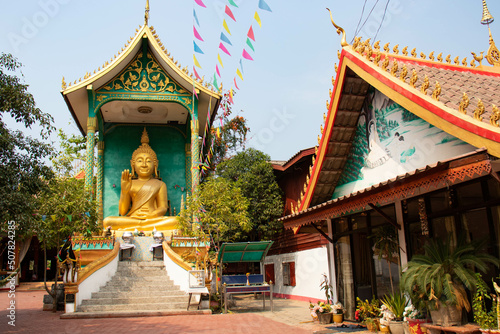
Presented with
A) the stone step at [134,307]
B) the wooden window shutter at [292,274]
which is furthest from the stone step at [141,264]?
the wooden window shutter at [292,274]

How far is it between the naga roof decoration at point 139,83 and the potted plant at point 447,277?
451 inches

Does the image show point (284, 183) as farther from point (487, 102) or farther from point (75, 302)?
point (487, 102)

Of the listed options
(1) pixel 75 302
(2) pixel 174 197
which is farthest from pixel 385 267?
(2) pixel 174 197

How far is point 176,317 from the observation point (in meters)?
10.3

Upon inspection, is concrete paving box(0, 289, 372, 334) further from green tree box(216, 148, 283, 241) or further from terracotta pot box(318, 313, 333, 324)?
green tree box(216, 148, 283, 241)

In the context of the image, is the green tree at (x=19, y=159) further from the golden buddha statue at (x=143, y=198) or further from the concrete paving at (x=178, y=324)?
the golden buddha statue at (x=143, y=198)

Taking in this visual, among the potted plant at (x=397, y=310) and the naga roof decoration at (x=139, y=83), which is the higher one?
the naga roof decoration at (x=139, y=83)

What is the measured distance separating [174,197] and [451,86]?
14.0 metres

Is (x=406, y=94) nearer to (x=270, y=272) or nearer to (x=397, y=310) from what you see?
(x=397, y=310)

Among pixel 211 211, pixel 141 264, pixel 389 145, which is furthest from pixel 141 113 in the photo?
pixel 389 145

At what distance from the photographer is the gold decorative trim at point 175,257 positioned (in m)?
12.0

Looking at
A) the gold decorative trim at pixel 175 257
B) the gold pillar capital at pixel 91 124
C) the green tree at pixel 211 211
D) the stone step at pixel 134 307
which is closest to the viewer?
the stone step at pixel 134 307

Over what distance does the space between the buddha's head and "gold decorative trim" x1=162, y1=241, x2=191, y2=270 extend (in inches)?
213

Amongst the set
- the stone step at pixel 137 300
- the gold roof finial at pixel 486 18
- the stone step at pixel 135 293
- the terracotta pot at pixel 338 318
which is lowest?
the terracotta pot at pixel 338 318
